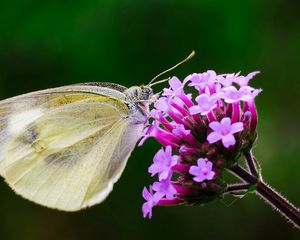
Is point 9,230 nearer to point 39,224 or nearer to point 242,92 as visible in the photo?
point 39,224

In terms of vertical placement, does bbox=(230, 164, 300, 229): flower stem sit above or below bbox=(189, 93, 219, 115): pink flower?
below

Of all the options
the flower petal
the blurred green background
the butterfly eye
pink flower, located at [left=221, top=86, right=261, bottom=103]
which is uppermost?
pink flower, located at [left=221, top=86, right=261, bottom=103]

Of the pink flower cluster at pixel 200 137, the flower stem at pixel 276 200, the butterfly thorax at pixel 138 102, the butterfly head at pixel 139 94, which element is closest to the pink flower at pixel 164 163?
the pink flower cluster at pixel 200 137

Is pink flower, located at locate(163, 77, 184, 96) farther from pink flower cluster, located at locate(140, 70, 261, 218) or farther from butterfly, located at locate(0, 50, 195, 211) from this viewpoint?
butterfly, located at locate(0, 50, 195, 211)

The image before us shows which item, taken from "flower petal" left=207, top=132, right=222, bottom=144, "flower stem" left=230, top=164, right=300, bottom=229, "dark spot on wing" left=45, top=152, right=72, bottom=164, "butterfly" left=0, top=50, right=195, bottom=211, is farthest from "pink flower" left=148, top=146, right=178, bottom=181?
"dark spot on wing" left=45, top=152, right=72, bottom=164

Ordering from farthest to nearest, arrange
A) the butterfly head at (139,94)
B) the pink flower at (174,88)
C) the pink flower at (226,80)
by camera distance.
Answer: the butterfly head at (139,94) → the pink flower at (174,88) → the pink flower at (226,80)

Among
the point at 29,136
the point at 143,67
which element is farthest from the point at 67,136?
the point at 143,67

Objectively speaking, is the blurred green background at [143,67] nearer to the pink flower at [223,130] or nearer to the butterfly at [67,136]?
the butterfly at [67,136]
